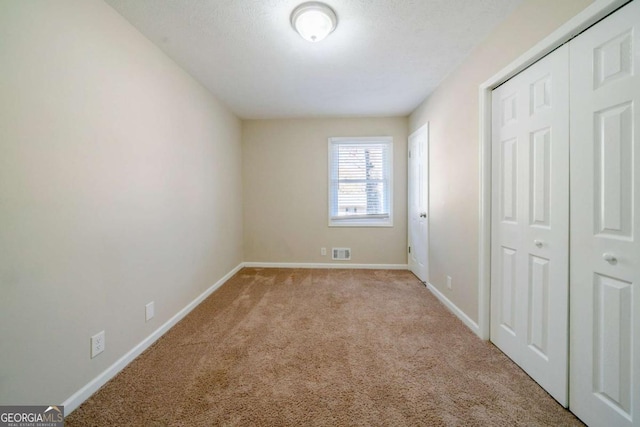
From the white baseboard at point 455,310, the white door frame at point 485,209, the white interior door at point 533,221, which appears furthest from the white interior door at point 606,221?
the white baseboard at point 455,310

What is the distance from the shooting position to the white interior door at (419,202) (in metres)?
3.31

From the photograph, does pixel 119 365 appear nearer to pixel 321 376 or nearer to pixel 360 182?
pixel 321 376

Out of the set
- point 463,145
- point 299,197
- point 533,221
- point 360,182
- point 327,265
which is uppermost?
point 463,145

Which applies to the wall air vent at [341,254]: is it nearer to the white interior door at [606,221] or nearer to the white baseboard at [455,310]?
the white baseboard at [455,310]

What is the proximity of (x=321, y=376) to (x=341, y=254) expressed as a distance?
8.54 feet

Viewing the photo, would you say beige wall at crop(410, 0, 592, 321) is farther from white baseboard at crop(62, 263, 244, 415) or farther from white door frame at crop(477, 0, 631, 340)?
white baseboard at crop(62, 263, 244, 415)

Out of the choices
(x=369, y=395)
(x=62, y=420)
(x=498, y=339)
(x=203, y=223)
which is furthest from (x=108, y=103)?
(x=498, y=339)

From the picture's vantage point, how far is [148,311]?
78.5 inches

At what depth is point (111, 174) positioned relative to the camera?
65.0 inches

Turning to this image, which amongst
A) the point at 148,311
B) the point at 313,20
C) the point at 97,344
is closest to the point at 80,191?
the point at 97,344

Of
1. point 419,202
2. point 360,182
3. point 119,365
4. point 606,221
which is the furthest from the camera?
point 360,182

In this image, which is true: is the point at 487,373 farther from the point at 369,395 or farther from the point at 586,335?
the point at 369,395

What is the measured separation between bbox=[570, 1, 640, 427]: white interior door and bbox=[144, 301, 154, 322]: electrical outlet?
2824 mm

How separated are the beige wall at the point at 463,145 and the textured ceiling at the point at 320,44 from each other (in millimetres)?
153
